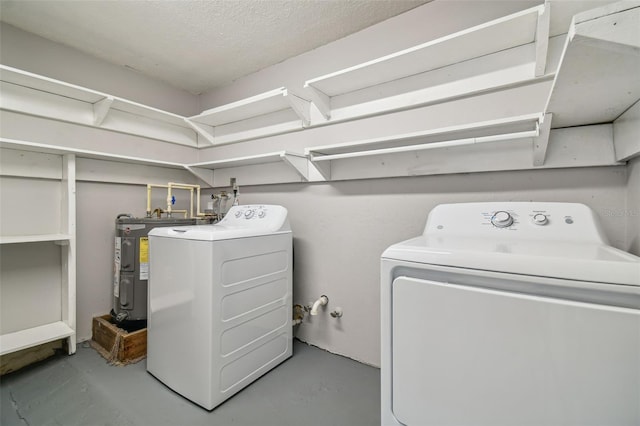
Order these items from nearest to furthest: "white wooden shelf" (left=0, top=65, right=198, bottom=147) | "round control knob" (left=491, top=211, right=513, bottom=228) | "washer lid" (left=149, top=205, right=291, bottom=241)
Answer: "round control knob" (left=491, top=211, right=513, bottom=228), "washer lid" (left=149, top=205, right=291, bottom=241), "white wooden shelf" (left=0, top=65, right=198, bottom=147)

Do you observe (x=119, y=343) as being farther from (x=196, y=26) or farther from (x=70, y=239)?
(x=196, y=26)

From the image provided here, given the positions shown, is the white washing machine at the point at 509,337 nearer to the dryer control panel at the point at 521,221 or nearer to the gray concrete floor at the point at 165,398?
the dryer control panel at the point at 521,221

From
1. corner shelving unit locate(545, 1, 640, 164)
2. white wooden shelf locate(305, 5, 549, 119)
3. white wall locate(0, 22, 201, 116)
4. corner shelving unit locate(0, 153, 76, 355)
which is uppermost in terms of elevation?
white wall locate(0, 22, 201, 116)

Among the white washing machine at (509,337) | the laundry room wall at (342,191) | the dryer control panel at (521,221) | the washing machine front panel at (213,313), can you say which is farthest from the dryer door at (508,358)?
the washing machine front panel at (213,313)

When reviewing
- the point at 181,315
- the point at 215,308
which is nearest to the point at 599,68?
the point at 215,308

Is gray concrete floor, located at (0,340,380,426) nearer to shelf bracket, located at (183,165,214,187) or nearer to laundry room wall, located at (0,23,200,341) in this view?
laundry room wall, located at (0,23,200,341)

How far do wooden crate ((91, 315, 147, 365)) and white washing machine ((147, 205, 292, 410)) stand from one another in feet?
0.75

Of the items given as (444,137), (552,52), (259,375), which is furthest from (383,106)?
(259,375)

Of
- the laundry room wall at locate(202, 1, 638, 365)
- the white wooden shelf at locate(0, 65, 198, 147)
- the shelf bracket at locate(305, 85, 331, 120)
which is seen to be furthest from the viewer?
the shelf bracket at locate(305, 85, 331, 120)

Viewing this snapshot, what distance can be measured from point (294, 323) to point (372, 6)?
2.14m

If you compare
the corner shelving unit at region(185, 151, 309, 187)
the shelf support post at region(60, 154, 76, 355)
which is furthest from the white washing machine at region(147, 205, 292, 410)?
the shelf support post at region(60, 154, 76, 355)

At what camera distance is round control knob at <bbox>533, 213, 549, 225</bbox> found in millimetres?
1146

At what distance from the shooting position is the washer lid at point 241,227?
149 cm

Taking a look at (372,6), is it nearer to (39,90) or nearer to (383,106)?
(383,106)
